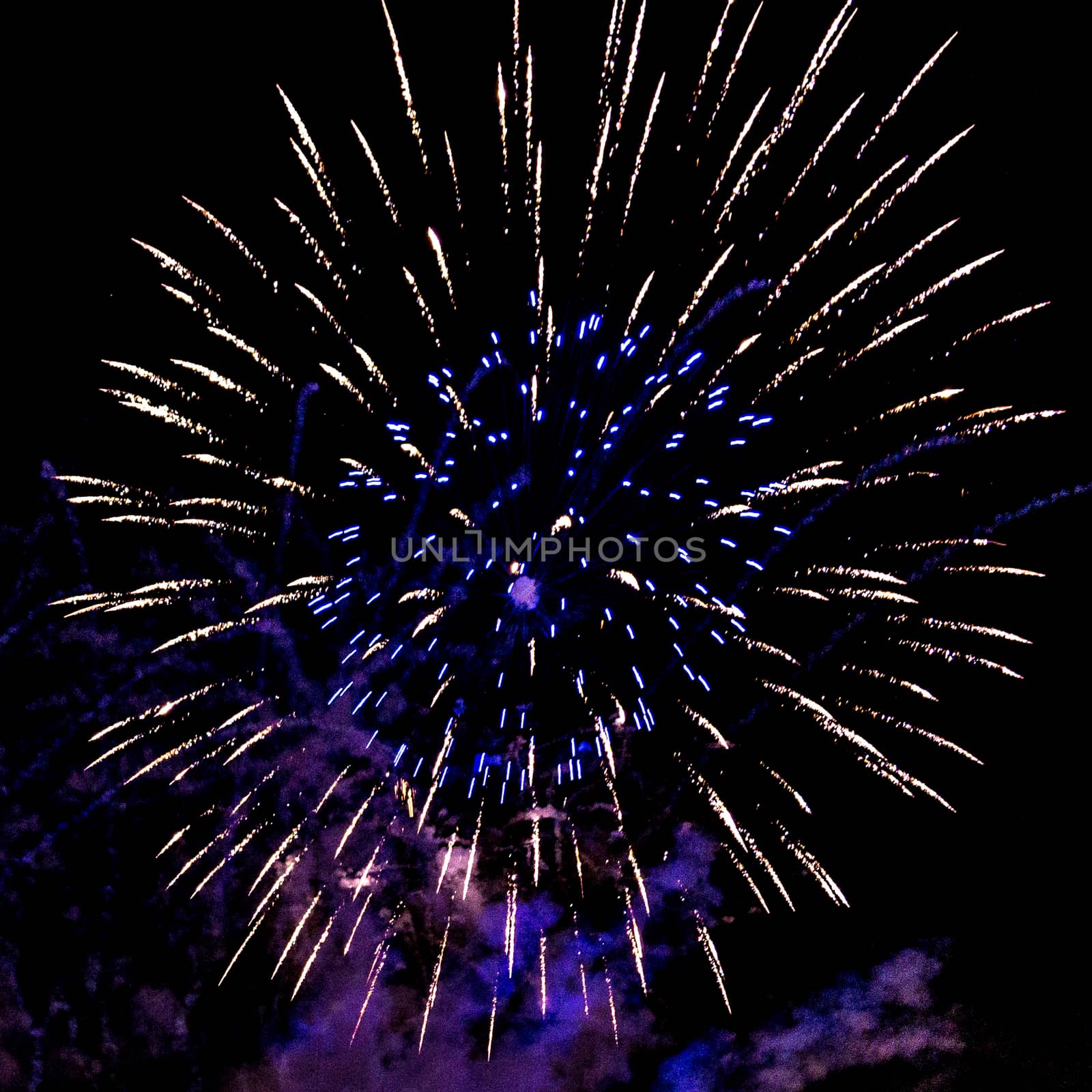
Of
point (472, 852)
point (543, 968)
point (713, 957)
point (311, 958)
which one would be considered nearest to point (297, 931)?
point (311, 958)

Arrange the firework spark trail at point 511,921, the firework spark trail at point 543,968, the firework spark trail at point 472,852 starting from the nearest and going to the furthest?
the firework spark trail at point 472,852, the firework spark trail at point 511,921, the firework spark trail at point 543,968

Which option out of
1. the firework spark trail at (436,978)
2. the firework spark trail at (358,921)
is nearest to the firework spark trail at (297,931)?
the firework spark trail at (358,921)

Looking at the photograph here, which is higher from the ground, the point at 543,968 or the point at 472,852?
the point at 472,852

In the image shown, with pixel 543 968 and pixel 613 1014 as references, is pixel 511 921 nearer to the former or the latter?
pixel 543 968

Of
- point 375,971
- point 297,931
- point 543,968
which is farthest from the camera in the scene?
point 543,968

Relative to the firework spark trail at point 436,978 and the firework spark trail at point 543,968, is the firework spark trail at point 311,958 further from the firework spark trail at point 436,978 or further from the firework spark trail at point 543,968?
the firework spark trail at point 543,968

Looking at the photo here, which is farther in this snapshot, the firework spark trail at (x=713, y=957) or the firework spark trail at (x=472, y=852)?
the firework spark trail at (x=713, y=957)

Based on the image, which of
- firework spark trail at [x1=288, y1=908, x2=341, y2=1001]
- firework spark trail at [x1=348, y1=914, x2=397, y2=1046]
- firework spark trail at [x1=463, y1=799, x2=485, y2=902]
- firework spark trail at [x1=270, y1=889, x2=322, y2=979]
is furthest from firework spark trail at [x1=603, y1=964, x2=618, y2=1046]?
firework spark trail at [x1=270, y1=889, x2=322, y2=979]

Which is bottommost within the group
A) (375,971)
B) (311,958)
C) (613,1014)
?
(613,1014)

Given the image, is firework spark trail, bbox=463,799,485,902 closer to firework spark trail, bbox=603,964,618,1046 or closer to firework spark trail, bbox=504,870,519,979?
firework spark trail, bbox=504,870,519,979

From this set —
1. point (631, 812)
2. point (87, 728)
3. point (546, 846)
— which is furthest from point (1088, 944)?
point (87, 728)

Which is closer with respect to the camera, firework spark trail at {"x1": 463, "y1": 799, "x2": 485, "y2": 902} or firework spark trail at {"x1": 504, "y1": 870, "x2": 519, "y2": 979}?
firework spark trail at {"x1": 463, "y1": 799, "x2": 485, "y2": 902}
